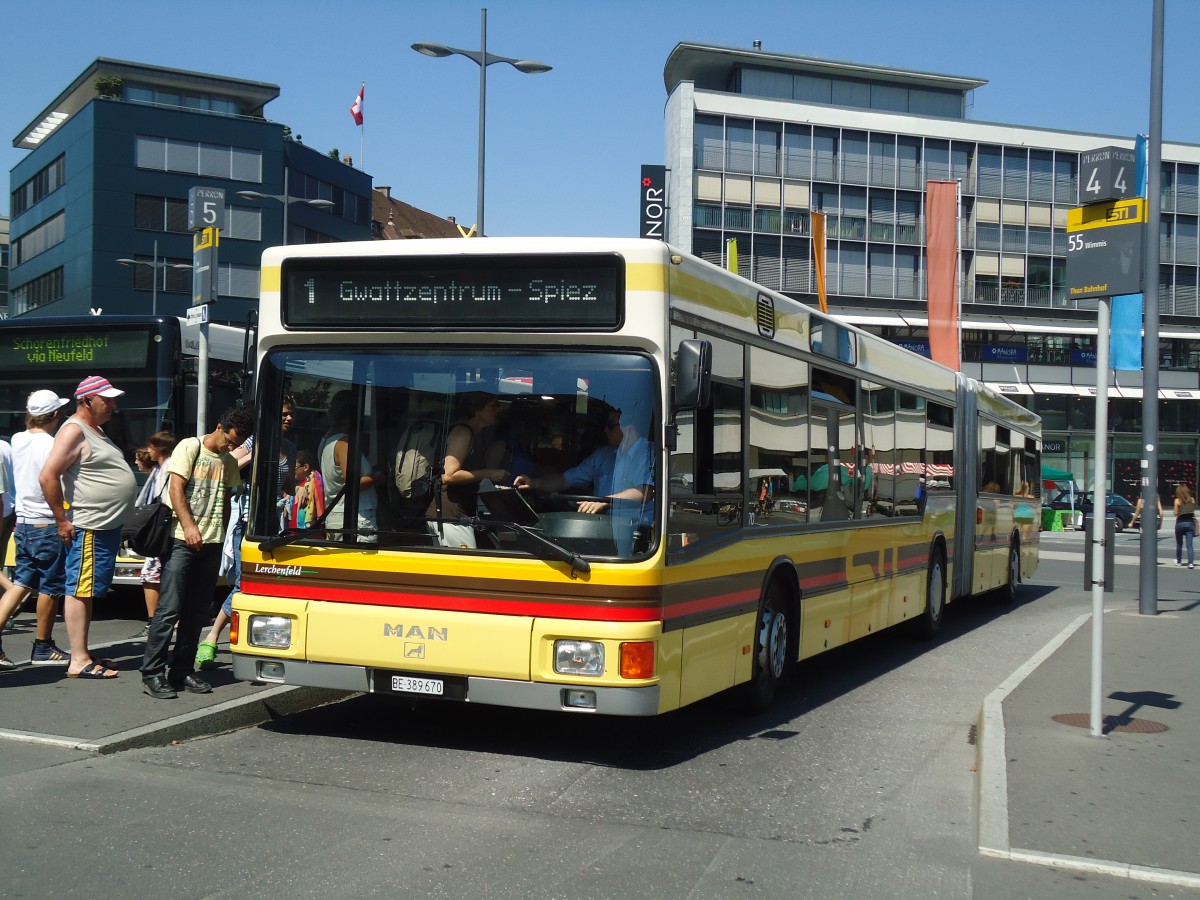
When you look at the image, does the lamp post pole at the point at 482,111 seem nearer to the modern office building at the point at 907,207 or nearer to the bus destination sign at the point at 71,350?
the bus destination sign at the point at 71,350

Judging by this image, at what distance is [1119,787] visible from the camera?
6.89 m


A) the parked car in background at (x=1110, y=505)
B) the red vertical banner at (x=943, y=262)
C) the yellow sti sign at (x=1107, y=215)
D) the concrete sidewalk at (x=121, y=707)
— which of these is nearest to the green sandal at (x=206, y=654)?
the concrete sidewalk at (x=121, y=707)

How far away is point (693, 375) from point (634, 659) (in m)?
1.51

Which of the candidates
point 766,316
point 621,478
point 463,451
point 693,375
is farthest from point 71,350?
point 693,375

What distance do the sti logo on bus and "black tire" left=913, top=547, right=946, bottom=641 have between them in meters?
19.8

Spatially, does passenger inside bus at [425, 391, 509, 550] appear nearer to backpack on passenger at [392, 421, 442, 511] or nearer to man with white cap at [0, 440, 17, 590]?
backpack on passenger at [392, 421, 442, 511]

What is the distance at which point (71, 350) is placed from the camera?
13.3m

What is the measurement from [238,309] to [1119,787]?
6071 cm

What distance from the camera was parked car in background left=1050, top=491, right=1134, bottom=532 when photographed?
162 feet

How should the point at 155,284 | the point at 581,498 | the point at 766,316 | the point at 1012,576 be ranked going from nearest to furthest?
the point at 581,498, the point at 766,316, the point at 1012,576, the point at 155,284

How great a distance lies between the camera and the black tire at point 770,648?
28.6 feet

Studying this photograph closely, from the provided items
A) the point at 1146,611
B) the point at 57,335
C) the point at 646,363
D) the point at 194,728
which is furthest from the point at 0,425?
the point at 1146,611

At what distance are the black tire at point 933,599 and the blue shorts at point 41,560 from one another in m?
8.54

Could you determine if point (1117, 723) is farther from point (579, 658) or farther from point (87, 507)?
point (87, 507)
